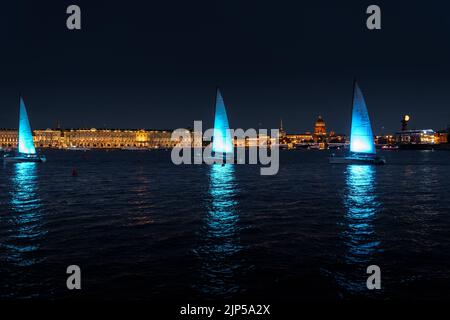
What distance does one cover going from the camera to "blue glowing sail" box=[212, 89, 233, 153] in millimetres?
63000

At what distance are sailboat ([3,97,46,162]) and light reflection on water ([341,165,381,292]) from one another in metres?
61.8

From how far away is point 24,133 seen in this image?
7500 cm

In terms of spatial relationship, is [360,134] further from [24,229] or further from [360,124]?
[24,229]

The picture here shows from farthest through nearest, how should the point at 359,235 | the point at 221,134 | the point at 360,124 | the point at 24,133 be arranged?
the point at 24,133 < the point at 221,134 < the point at 360,124 < the point at 359,235

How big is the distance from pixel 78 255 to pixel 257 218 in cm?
1101

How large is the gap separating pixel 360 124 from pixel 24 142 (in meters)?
60.9

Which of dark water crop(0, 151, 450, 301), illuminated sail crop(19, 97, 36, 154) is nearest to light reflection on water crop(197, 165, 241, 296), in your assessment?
dark water crop(0, 151, 450, 301)

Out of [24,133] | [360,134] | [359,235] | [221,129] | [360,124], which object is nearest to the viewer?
[359,235]

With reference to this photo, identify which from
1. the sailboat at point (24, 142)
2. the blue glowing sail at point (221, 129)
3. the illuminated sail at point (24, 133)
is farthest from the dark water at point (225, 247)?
the sailboat at point (24, 142)

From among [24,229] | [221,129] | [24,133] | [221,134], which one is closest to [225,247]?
[24,229]

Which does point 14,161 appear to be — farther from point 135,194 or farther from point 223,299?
point 223,299

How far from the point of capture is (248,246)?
56.2ft
